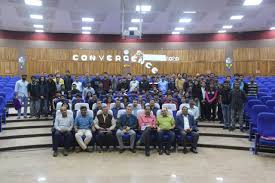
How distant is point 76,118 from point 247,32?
1676cm

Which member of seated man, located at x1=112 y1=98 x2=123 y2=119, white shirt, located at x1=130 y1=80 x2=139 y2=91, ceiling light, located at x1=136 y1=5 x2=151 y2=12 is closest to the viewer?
seated man, located at x1=112 y1=98 x2=123 y2=119

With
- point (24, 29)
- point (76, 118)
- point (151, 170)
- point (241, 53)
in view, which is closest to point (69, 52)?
point (24, 29)

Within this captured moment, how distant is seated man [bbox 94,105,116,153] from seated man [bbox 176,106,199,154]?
5.77 feet

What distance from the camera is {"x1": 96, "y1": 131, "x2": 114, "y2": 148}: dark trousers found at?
8.34 meters

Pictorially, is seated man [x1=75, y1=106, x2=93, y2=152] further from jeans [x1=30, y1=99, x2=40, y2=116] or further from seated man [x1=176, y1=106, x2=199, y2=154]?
jeans [x1=30, y1=99, x2=40, y2=116]

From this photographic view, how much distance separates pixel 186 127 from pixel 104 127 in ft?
7.11

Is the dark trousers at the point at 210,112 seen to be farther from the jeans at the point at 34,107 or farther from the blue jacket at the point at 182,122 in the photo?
the jeans at the point at 34,107

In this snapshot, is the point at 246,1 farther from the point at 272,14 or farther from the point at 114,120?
the point at 114,120

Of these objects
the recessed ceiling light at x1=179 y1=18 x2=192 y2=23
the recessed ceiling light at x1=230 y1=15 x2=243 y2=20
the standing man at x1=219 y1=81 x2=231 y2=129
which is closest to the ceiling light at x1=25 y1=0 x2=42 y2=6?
the recessed ceiling light at x1=179 y1=18 x2=192 y2=23

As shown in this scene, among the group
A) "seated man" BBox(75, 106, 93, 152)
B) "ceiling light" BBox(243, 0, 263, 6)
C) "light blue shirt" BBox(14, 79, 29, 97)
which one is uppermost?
"ceiling light" BBox(243, 0, 263, 6)

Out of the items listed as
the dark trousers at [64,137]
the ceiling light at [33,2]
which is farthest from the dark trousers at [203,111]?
the ceiling light at [33,2]

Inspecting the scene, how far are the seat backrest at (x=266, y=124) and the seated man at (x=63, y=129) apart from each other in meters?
4.69

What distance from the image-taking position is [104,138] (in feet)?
27.5

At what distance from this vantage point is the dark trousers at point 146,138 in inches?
319
